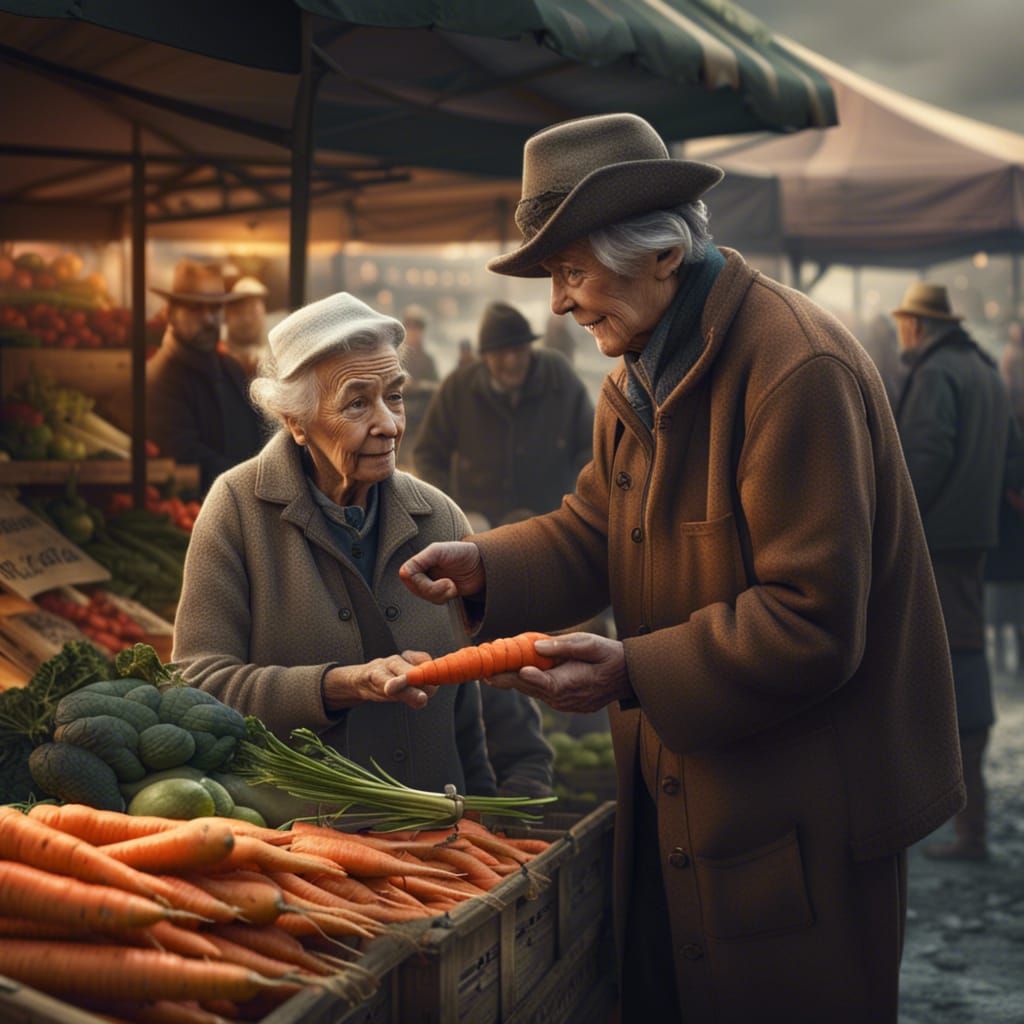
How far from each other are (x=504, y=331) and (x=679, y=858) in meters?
4.70

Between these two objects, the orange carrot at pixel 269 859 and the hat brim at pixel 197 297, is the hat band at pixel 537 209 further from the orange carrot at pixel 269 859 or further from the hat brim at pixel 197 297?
the hat brim at pixel 197 297

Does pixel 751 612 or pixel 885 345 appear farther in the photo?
pixel 885 345

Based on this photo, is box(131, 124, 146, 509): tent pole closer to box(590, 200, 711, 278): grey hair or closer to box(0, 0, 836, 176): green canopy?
box(0, 0, 836, 176): green canopy

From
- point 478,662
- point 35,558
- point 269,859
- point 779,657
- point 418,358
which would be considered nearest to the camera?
point 269,859

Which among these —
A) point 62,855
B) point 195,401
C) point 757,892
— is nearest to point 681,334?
point 757,892

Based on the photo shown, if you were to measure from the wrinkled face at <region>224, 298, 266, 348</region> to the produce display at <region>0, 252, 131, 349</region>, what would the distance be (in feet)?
1.36

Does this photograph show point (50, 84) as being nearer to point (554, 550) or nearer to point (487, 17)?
point (487, 17)

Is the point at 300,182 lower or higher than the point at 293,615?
higher

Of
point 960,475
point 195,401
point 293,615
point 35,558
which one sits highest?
point 195,401

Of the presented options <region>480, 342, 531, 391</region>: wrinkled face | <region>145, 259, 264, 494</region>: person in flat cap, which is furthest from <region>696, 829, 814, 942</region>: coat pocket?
<region>480, 342, 531, 391</region>: wrinkled face

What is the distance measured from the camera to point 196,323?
19.6ft

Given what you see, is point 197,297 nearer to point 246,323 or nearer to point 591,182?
point 246,323

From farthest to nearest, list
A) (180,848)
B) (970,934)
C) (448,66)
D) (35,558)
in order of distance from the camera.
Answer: (448,66) < (970,934) < (35,558) < (180,848)

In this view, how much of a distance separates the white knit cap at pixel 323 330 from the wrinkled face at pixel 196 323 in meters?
2.86
